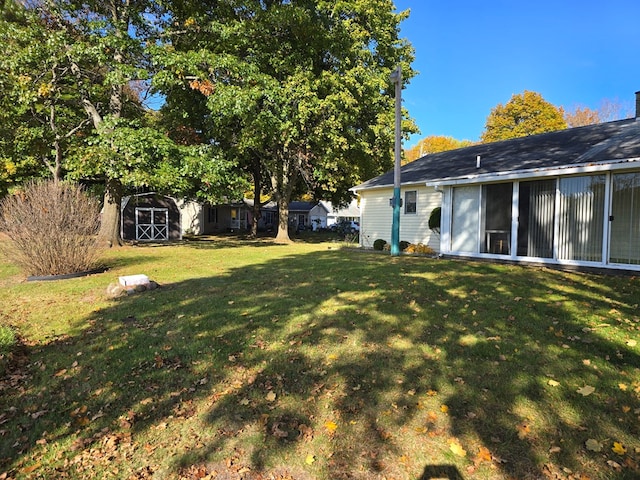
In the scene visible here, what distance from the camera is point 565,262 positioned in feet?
31.1

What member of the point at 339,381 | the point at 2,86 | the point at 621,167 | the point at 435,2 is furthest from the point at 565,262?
the point at 2,86

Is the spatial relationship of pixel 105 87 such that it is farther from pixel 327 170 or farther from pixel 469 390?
pixel 469 390

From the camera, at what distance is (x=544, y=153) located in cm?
1157

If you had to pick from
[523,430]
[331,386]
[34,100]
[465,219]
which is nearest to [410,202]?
[465,219]

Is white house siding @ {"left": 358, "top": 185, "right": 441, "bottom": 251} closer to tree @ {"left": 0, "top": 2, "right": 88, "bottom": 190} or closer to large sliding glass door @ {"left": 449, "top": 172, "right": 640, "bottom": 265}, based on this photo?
large sliding glass door @ {"left": 449, "top": 172, "right": 640, "bottom": 265}

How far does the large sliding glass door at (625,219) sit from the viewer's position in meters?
8.66

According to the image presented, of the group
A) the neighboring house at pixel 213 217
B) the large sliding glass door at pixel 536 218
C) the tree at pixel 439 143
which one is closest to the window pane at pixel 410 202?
the large sliding glass door at pixel 536 218

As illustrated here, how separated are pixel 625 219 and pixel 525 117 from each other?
3163 cm

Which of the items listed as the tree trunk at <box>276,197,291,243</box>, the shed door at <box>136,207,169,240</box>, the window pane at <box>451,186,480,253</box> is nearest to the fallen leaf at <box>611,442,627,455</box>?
the window pane at <box>451,186,480,253</box>

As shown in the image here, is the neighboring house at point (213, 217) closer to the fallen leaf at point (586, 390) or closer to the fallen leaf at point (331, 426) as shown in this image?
the fallen leaf at point (331, 426)

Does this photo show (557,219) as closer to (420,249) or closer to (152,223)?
(420,249)

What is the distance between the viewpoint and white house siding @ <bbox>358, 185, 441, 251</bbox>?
14.1m

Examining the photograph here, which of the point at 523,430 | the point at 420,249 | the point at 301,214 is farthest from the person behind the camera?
the point at 301,214

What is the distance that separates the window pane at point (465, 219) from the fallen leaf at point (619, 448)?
9201 millimetres
